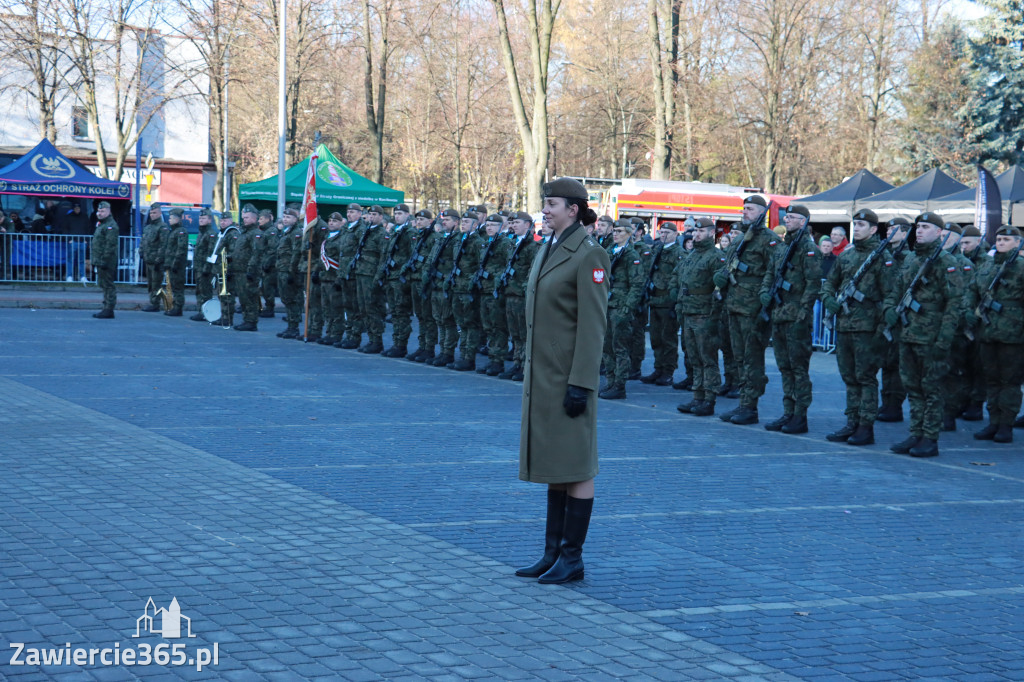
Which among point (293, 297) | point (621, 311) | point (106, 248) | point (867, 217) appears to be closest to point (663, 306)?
point (621, 311)

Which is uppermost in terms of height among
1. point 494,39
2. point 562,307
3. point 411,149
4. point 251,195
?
point 494,39

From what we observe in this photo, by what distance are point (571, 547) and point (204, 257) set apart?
54.1 feet

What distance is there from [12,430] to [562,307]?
18.6ft

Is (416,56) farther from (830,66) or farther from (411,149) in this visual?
(830,66)

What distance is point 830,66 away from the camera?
44.0 metres

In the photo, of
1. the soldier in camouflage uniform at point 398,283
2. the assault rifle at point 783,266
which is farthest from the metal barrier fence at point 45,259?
the assault rifle at point 783,266

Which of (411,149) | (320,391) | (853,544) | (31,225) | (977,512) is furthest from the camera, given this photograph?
(411,149)

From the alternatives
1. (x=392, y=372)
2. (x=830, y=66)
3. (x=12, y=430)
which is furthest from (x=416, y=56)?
(x=12, y=430)

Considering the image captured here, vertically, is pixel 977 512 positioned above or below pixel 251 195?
below

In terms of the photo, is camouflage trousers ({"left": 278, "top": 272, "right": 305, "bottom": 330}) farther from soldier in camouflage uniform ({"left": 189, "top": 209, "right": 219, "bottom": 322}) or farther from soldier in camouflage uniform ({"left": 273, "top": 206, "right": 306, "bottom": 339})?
soldier in camouflage uniform ({"left": 189, "top": 209, "right": 219, "bottom": 322})

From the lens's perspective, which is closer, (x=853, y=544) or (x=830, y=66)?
(x=853, y=544)

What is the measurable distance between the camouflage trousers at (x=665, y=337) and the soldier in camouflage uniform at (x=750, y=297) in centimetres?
299

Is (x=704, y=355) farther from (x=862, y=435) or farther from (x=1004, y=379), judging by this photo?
(x=1004, y=379)

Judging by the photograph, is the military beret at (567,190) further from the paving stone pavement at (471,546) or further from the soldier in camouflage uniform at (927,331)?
the soldier in camouflage uniform at (927,331)
